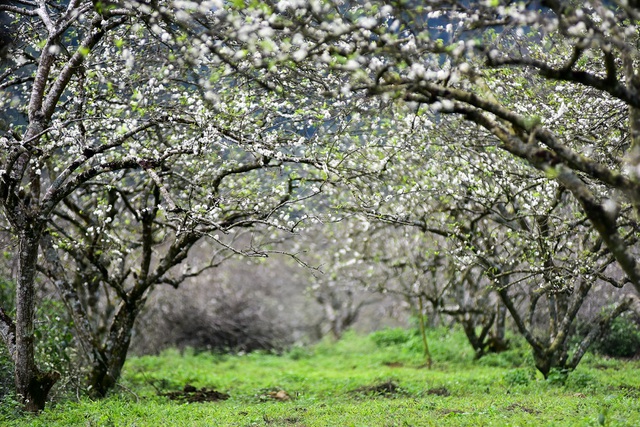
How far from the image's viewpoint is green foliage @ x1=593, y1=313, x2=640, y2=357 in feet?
53.1

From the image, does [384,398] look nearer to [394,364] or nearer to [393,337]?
[394,364]

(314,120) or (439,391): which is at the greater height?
(314,120)

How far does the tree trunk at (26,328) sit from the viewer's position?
9156mm

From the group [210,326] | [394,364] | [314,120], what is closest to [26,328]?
[314,120]

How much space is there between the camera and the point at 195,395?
12.2 meters

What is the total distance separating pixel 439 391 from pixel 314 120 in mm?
5645

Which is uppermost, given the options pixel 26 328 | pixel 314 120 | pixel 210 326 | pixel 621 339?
pixel 314 120

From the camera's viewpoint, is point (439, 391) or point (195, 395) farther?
point (195, 395)

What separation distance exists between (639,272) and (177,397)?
8838 mm

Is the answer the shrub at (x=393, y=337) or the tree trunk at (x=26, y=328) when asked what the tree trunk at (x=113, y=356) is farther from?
the shrub at (x=393, y=337)

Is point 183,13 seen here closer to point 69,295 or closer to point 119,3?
point 119,3

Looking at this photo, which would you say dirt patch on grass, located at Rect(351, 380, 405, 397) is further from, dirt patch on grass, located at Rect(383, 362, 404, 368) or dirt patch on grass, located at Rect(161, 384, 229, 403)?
dirt patch on grass, located at Rect(383, 362, 404, 368)

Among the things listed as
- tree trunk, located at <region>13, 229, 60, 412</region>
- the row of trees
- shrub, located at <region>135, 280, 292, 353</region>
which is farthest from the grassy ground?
shrub, located at <region>135, 280, 292, 353</region>

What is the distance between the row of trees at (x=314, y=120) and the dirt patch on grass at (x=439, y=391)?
204cm
